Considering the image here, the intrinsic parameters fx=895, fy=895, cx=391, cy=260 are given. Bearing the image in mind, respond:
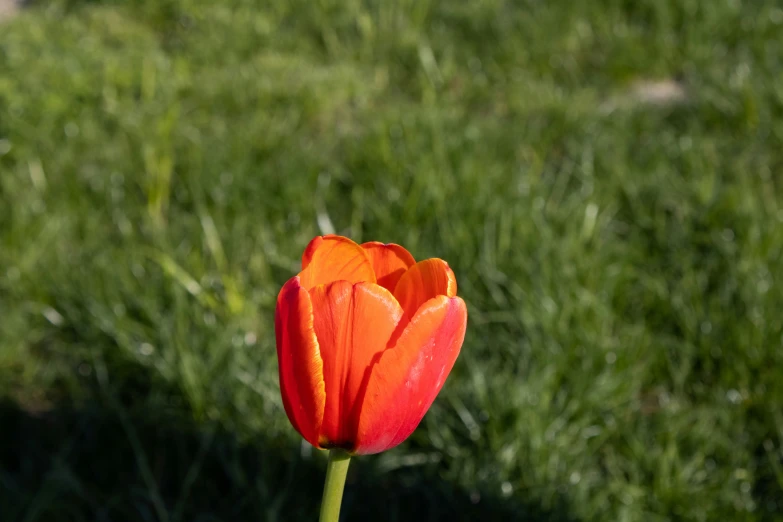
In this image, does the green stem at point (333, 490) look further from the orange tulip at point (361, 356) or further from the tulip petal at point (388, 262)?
the tulip petal at point (388, 262)

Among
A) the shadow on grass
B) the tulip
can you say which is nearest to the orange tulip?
the tulip

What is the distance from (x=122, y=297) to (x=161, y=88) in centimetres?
115

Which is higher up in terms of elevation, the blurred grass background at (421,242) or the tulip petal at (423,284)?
the tulip petal at (423,284)

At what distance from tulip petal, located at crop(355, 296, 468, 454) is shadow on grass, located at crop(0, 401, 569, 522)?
88 cm

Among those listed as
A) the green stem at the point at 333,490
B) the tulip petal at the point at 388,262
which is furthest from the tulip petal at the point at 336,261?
the green stem at the point at 333,490

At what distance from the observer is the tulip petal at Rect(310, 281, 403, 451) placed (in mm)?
854

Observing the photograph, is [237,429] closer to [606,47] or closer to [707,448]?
[707,448]

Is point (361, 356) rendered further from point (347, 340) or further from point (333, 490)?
point (333, 490)

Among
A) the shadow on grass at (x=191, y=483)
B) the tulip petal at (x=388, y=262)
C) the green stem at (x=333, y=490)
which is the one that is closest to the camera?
the green stem at (x=333, y=490)

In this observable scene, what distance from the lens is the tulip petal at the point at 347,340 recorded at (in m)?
0.85

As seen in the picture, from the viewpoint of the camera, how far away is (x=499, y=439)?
5.88ft

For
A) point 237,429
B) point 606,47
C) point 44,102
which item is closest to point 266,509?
point 237,429

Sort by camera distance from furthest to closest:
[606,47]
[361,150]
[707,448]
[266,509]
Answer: [606,47] < [361,150] < [707,448] < [266,509]

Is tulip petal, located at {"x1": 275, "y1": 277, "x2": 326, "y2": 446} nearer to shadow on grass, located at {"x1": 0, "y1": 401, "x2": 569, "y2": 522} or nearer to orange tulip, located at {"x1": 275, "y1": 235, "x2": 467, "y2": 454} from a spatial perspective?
orange tulip, located at {"x1": 275, "y1": 235, "x2": 467, "y2": 454}
